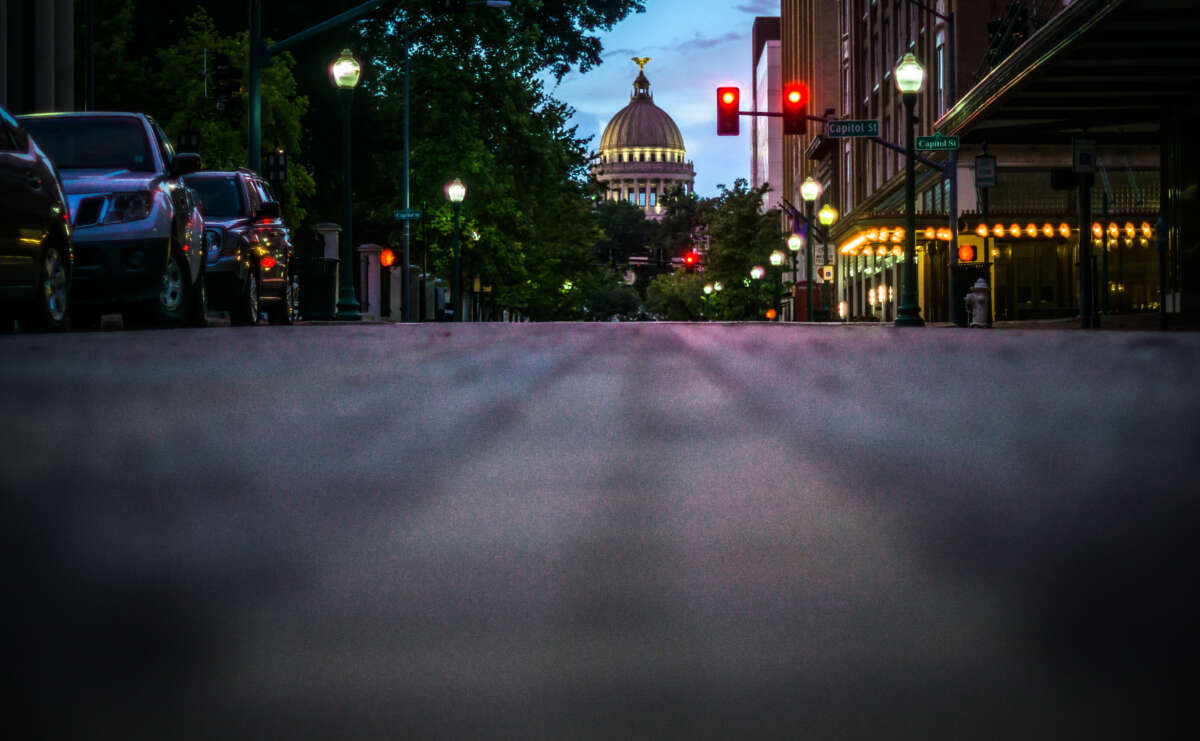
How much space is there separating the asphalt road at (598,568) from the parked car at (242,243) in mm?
13525

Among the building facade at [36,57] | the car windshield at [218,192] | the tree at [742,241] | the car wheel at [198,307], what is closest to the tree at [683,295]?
the tree at [742,241]

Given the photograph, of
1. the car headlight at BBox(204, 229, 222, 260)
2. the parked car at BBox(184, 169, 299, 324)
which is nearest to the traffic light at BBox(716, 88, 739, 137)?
the parked car at BBox(184, 169, 299, 324)

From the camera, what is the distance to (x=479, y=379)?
7.30 metres

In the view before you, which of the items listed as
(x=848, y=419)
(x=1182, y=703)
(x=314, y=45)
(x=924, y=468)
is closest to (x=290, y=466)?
(x=924, y=468)

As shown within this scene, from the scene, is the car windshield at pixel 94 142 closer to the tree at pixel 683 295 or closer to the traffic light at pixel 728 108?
the traffic light at pixel 728 108

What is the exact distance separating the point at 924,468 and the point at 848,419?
1285 millimetres

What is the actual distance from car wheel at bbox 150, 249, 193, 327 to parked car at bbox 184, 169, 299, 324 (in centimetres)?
330

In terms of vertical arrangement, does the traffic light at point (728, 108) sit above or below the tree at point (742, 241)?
below

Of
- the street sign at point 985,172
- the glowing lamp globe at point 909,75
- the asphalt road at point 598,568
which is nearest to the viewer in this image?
the asphalt road at point 598,568

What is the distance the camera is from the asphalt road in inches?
85.3

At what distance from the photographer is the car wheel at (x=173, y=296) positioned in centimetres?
1470

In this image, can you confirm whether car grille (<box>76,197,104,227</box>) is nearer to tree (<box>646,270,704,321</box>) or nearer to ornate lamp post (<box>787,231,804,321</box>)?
ornate lamp post (<box>787,231,804,321</box>)

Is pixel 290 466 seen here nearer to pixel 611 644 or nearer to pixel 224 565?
pixel 224 565

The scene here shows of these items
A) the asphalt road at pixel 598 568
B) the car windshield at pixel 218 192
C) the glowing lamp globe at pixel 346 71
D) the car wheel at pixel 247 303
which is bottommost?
the asphalt road at pixel 598 568
